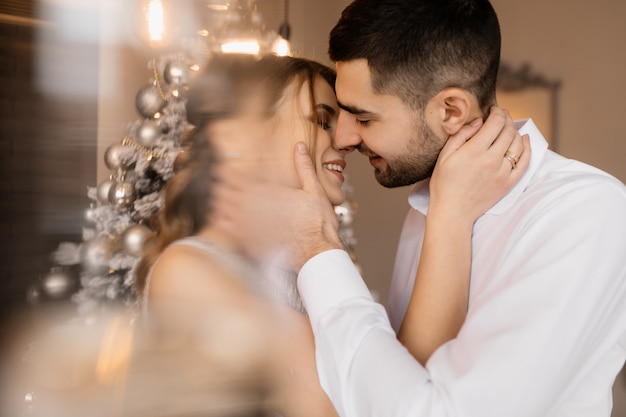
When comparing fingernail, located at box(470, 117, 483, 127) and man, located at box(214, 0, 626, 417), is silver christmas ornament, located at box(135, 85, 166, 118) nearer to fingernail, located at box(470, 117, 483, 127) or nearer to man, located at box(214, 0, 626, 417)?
man, located at box(214, 0, 626, 417)

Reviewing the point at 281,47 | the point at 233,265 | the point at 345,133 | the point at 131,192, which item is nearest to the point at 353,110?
the point at 345,133

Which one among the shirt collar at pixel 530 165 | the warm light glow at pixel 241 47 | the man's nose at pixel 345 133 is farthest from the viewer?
the man's nose at pixel 345 133

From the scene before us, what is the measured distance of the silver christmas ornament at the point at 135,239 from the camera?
55 cm

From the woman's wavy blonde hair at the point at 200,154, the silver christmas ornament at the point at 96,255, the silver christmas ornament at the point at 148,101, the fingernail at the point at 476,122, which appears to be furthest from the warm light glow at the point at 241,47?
the fingernail at the point at 476,122

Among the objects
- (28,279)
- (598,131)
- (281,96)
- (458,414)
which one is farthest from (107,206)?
(598,131)

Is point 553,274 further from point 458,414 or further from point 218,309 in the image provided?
point 218,309

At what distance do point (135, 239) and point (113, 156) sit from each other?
0.08 m

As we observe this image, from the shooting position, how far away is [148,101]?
1.76ft

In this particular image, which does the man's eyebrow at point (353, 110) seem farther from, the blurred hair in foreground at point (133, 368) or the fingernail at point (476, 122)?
the blurred hair in foreground at point (133, 368)

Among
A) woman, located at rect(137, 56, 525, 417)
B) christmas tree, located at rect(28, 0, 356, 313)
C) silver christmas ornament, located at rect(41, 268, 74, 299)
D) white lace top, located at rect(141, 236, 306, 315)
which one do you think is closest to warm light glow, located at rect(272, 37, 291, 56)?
woman, located at rect(137, 56, 525, 417)

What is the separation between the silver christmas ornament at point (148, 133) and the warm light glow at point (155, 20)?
Result: 0.07 m

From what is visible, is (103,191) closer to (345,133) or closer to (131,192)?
(131,192)

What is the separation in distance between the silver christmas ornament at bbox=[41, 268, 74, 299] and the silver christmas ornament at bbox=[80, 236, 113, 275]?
0.02 metres

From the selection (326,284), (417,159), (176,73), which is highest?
(176,73)
